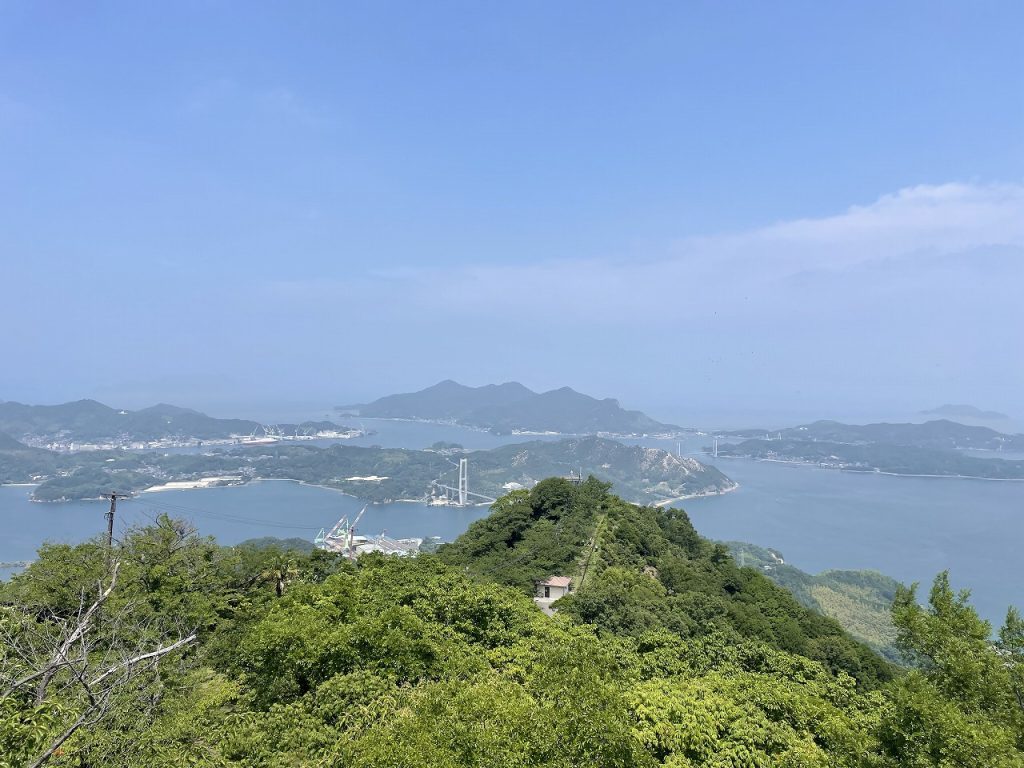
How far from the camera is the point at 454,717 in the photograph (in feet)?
18.2

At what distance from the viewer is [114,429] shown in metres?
110

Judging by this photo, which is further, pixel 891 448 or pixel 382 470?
pixel 891 448

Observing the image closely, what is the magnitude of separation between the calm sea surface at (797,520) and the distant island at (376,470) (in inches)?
140

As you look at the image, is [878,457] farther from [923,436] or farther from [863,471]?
[923,436]

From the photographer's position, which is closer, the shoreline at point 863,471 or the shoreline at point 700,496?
the shoreline at point 700,496

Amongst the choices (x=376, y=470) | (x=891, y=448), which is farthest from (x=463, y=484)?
(x=891, y=448)

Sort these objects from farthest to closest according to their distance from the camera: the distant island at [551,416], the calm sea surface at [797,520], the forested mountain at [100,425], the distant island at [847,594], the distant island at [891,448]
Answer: the distant island at [551,416], the forested mountain at [100,425], the distant island at [891,448], the calm sea surface at [797,520], the distant island at [847,594]

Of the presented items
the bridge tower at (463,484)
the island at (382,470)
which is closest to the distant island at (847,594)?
the island at (382,470)

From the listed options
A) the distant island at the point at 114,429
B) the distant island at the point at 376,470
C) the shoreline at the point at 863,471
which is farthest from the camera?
the distant island at the point at 114,429

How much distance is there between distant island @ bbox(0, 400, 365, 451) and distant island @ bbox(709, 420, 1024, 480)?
103860 mm

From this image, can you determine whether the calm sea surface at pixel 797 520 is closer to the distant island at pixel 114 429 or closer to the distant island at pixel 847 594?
the distant island at pixel 847 594

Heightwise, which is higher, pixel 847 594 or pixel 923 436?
pixel 923 436

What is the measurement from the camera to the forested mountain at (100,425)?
106 m

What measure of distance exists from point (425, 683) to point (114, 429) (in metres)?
127
